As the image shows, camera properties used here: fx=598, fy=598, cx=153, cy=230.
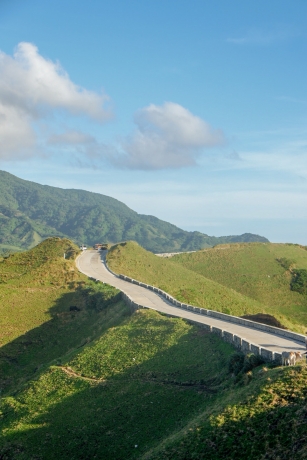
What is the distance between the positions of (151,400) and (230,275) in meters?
62.6

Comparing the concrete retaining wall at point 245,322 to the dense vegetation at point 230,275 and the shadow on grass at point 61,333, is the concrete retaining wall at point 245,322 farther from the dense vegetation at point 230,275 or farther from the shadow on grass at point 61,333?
the dense vegetation at point 230,275

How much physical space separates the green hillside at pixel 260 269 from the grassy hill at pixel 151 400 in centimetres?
3476

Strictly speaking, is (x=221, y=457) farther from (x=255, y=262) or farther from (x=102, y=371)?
(x=255, y=262)

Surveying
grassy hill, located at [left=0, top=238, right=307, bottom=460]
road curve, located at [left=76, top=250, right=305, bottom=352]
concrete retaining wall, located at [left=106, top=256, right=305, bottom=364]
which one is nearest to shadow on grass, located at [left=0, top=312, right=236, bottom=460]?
grassy hill, located at [left=0, top=238, right=307, bottom=460]

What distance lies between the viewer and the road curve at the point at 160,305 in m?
32.6

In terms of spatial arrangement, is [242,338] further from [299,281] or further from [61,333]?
[299,281]

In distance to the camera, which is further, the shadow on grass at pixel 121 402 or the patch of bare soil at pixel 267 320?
the patch of bare soil at pixel 267 320

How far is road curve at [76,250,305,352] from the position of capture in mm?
32562

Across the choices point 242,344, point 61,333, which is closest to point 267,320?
point 61,333

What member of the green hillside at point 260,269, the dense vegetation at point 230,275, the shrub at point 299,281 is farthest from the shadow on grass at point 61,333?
the shrub at point 299,281

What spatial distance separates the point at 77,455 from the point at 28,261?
53767mm

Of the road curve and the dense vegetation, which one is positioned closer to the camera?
the road curve

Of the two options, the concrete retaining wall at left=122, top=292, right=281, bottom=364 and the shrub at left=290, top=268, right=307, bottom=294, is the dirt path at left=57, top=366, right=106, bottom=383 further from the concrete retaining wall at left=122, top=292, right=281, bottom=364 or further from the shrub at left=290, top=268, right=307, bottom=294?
the shrub at left=290, top=268, right=307, bottom=294

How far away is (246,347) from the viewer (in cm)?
2931
